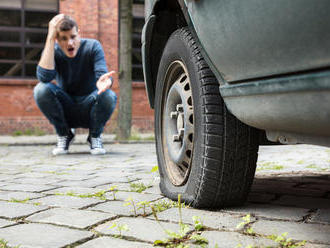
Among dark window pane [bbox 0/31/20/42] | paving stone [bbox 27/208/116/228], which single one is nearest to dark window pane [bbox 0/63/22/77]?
dark window pane [bbox 0/31/20/42]

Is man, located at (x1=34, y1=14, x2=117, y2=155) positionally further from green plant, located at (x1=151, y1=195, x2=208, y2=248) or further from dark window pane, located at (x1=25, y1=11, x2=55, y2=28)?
dark window pane, located at (x1=25, y1=11, x2=55, y2=28)

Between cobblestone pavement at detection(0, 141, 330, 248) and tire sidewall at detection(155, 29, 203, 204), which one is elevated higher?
tire sidewall at detection(155, 29, 203, 204)

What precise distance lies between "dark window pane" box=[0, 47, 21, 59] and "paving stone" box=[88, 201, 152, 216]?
36.4 feet

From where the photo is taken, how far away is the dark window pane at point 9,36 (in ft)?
40.9

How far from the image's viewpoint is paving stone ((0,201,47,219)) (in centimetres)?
211

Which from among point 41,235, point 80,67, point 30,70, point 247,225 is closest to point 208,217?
point 247,225

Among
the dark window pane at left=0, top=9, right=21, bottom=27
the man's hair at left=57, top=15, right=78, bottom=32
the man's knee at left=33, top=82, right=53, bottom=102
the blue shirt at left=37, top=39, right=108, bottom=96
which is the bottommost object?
the man's knee at left=33, top=82, right=53, bottom=102

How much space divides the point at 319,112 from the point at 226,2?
528 mm

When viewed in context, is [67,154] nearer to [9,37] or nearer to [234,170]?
[234,170]

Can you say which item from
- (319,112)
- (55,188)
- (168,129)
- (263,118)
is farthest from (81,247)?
(55,188)

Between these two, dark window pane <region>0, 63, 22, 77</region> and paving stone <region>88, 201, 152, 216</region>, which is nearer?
paving stone <region>88, 201, 152, 216</region>

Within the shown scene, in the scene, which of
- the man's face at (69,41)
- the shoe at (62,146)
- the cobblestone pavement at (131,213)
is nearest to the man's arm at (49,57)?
the man's face at (69,41)

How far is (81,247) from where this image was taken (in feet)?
5.12

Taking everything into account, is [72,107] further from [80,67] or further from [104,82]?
[104,82]
